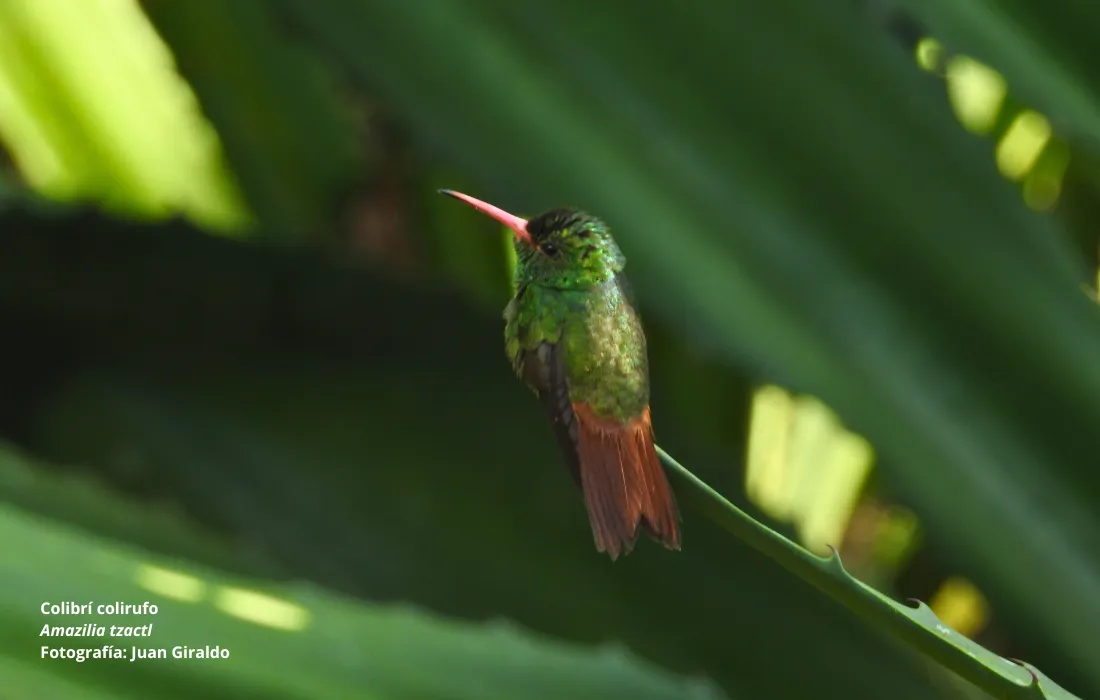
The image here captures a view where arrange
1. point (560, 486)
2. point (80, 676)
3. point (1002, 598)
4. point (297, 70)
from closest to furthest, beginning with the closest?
point (80, 676) → point (1002, 598) → point (560, 486) → point (297, 70)

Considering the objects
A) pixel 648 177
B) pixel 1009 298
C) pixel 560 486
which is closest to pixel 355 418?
pixel 560 486

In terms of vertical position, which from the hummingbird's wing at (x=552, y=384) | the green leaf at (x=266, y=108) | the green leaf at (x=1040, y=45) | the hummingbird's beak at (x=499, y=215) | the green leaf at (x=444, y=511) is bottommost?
the hummingbird's wing at (x=552, y=384)

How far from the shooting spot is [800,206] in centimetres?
55

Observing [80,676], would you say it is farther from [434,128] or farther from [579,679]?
[434,128]

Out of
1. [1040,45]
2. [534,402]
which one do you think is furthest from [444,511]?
[1040,45]

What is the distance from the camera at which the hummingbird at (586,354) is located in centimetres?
26

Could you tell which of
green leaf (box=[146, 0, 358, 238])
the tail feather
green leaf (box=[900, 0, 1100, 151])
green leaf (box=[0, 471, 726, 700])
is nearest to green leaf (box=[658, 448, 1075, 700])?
the tail feather

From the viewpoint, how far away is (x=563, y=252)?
274 mm

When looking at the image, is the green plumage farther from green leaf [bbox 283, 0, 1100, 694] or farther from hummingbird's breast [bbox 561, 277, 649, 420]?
green leaf [bbox 283, 0, 1100, 694]

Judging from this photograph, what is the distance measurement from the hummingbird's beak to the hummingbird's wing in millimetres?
26

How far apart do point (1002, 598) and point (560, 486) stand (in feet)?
0.81

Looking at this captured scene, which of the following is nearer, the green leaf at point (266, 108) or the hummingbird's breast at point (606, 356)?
the hummingbird's breast at point (606, 356)

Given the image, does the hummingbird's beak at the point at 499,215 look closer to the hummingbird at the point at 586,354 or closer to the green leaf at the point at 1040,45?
the hummingbird at the point at 586,354

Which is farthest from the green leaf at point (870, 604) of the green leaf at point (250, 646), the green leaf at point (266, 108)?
the green leaf at point (266, 108)
